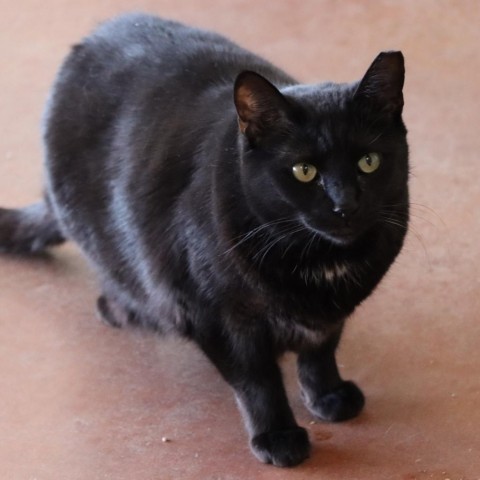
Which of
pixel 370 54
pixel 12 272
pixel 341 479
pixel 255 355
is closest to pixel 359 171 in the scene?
pixel 255 355

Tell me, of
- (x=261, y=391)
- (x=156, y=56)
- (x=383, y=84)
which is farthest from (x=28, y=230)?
(x=383, y=84)

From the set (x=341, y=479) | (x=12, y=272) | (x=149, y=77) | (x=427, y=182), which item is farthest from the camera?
(x=427, y=182)

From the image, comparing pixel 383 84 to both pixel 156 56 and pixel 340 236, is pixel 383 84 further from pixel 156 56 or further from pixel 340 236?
pixel 156 56

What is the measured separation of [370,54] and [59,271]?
3.94ft

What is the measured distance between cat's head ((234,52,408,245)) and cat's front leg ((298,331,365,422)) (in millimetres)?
310

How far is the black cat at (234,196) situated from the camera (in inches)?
55.7

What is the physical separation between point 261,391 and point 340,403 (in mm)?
171

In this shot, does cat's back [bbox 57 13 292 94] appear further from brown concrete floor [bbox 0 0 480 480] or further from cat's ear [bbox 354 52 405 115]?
brown concrete floor [bbox 0 0 480 480]

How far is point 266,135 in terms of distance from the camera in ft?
4.70

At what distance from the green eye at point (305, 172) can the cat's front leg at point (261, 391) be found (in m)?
0.29

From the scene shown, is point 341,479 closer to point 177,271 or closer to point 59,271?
point 177,271

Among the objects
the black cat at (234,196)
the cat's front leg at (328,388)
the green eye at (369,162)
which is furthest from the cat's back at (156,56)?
the cat's front leg at (328,388)

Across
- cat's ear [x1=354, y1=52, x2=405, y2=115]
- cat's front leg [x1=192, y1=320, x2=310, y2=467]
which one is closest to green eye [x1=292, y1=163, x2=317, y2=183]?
cat's ear [x1=354, y1=52, x2=405, y2=115]

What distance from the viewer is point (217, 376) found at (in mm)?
1833
